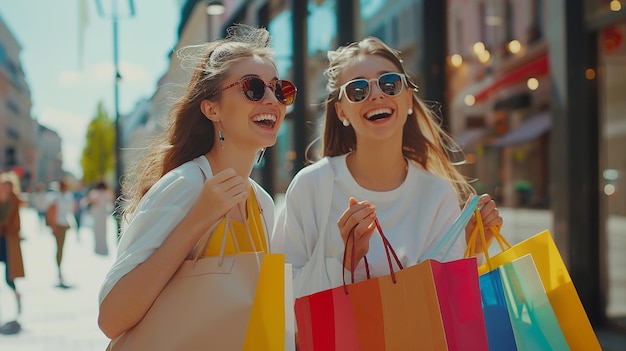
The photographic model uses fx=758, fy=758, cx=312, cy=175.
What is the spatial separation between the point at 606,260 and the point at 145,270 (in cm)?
531

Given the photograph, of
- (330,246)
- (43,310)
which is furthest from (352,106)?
(43,310)

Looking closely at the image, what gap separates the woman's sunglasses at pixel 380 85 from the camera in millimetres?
2877

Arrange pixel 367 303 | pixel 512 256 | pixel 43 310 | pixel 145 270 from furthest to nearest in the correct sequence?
pixel 43 310 → pixel 512 256 → pixel 367 303 → pixel 145 270

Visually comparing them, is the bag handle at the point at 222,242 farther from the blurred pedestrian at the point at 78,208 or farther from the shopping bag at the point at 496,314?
the blurred pedestrian at the point at 78,208

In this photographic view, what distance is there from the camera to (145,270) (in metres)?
2.07

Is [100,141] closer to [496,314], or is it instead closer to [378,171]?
[378,171]

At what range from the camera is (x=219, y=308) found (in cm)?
205

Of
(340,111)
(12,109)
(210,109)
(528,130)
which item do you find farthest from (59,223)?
(210,109)

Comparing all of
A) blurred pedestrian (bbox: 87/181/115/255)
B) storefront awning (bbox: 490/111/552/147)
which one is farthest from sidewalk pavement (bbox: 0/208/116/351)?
storefront awning (bbox: 490/111/552/147)

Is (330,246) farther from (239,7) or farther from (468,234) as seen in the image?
(239,7)

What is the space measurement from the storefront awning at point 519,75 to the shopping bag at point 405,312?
5.95 m

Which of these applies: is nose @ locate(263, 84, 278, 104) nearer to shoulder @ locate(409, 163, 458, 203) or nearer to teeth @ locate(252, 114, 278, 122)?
teeth @ locate(252, 114, 278, 122)

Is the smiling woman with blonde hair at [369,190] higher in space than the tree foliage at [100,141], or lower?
higher

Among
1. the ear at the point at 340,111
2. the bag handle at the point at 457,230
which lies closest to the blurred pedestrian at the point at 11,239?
the ear at the point at 340,111
